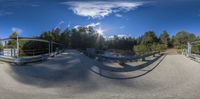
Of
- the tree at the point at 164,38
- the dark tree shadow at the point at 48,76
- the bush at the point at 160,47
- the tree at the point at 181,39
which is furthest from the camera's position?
the tree at the point at 181,39

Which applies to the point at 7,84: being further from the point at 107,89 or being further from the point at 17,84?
the point at 107,89

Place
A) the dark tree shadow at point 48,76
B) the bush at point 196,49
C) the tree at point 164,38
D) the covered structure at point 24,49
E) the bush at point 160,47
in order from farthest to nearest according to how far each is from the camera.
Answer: the bush at point 160,47
the tree at point 164,38
the bush at point 196,49
the covered structure at point 24,49
the dark tree shadow at point 48,76

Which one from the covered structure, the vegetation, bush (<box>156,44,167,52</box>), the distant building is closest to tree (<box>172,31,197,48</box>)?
the vegetation

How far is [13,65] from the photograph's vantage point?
42.2 ft

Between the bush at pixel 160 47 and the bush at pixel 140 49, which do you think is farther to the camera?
the bush at pixel 160 47

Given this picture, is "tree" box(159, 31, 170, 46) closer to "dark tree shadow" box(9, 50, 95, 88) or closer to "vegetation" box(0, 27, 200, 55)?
"vegetation" box(0, 27, 200, 55)

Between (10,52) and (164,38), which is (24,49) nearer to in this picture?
(10,52)

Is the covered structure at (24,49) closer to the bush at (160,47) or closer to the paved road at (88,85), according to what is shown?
the paved road at (88,85)

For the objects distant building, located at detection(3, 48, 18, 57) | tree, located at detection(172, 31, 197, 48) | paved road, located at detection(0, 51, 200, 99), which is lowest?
paved road, located at detection(0, 51, 200, 99)

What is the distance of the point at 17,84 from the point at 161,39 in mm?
18954

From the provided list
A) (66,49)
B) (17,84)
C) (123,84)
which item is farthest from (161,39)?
(17,84)

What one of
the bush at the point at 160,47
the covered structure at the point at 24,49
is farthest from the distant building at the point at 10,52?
the bush at the point at 160,47

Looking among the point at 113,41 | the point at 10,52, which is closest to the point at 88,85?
the point at 10,52

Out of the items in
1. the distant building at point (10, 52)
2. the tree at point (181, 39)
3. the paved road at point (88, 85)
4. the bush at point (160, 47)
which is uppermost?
the tree at point (181, 39)
